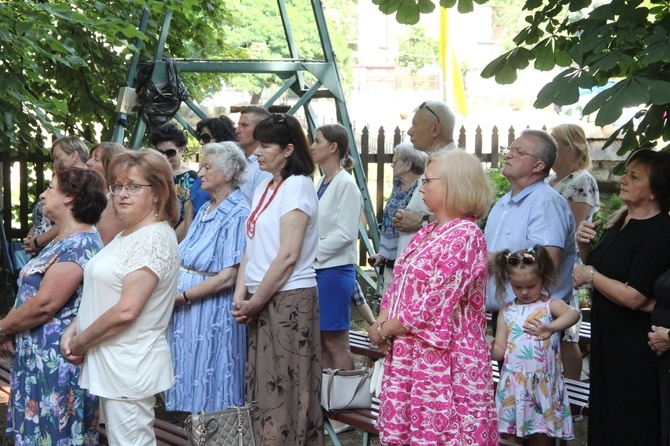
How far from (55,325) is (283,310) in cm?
108

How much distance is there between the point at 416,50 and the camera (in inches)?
2111

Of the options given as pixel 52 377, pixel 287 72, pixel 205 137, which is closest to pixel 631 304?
pixel 52 377

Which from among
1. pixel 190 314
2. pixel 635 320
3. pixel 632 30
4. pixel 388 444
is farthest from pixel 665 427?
pixel 190 314

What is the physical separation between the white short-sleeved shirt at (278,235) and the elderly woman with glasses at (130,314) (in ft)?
2.27

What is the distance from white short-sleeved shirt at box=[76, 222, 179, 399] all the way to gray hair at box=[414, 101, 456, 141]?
220 cm

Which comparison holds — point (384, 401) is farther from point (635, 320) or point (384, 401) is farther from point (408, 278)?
point (635, 320)

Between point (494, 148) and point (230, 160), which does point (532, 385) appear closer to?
point (230, 160)

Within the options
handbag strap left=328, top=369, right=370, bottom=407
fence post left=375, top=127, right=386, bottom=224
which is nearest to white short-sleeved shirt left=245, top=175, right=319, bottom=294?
handbag strap left=328, top=369, right=370, bottom=407

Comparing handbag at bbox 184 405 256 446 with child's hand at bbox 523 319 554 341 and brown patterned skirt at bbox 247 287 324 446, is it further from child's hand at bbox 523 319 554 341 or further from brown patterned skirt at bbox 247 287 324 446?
child's hand at bbox 523 319 554 341

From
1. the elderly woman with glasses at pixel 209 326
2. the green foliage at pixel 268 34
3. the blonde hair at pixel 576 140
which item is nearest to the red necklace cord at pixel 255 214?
the elderly woman with glasses at pixel 209 326

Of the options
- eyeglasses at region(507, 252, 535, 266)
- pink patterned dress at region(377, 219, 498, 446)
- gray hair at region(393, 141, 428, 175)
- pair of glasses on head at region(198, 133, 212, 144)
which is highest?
pair of glasses on head at region(198, 133, 212, 144)

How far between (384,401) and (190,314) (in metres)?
1.53

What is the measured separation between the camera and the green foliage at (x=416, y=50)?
52.6 metres

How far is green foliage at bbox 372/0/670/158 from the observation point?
3213 millimetres
